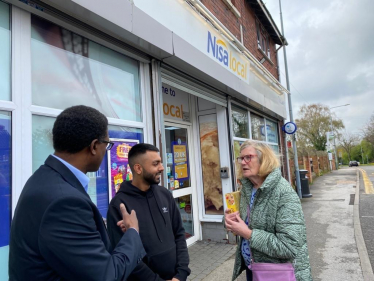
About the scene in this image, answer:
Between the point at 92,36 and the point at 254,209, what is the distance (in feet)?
7.57

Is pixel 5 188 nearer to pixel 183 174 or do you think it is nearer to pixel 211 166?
pixel 183 174

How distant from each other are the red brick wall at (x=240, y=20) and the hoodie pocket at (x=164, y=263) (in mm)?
4641

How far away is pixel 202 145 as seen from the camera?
18.6ft

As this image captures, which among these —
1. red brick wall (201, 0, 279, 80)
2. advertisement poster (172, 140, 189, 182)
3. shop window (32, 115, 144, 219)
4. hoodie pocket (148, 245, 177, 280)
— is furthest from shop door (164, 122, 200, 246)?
hoodie pocket (148, 245, 177, 280)

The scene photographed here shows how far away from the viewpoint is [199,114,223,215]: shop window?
17.9 ft

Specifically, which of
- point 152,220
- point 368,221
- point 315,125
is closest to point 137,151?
point 152,220

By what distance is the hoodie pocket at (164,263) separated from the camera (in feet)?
6.06

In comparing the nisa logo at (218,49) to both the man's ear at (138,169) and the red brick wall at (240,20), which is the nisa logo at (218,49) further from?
the man's ear at (138,169)

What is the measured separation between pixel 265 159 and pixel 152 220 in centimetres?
100

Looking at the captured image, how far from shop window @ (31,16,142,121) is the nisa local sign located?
1.75 meters

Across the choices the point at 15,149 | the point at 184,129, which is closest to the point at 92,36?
the point at 15,149

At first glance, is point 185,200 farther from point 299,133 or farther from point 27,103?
point 299,133

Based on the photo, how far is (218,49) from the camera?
4676mm

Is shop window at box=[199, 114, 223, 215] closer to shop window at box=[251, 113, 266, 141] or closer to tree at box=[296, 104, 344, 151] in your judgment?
shop window at box=[251, 113, 266, 141]
